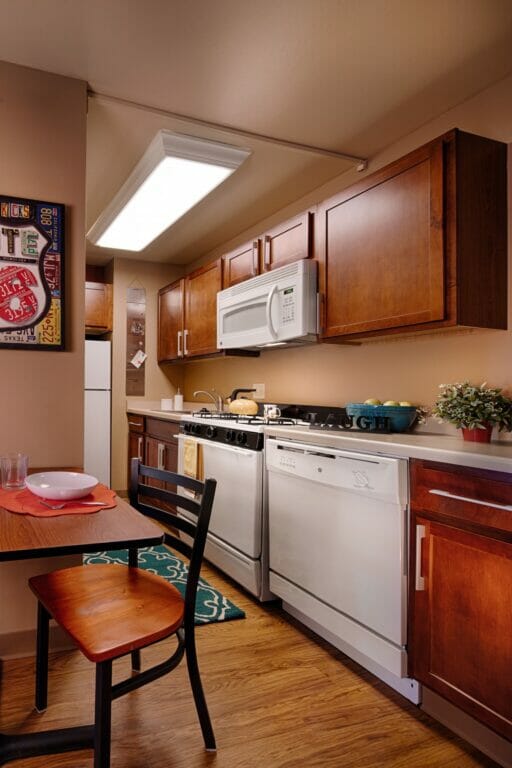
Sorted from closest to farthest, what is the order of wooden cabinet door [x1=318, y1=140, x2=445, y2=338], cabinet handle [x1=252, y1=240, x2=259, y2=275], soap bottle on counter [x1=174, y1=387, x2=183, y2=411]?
wooden cabinet door [x1=318, y1=140, x2=445, y2=338], cabinet handle [x1=252, y1=240, x2=259, y2=275], soap bottle on counter [x1=174, y1=387, x2=183, y2=411]

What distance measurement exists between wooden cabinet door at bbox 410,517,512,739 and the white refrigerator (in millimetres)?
3960

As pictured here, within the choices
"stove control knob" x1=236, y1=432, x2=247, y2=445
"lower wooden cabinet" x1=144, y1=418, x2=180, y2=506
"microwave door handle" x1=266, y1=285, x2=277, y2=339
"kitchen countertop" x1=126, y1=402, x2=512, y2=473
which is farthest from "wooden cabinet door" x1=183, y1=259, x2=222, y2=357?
"kitchen countertop" x1=126, y1=402, x2=512, y2=473

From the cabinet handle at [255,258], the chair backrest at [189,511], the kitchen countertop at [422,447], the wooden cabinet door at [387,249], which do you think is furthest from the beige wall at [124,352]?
the chair backrest at [189,511]

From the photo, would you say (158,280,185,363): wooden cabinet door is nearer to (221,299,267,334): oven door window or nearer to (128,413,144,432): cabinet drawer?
(128,413,144,432): cabinet drawer

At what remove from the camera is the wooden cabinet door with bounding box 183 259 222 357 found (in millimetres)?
4355

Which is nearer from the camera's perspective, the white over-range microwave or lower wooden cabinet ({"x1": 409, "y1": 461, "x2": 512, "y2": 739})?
lower wooden cabinet ({"x1": 409, "y1": 461, "x2": 512, "y2": 739})

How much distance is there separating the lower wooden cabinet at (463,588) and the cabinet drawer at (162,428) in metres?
2.59

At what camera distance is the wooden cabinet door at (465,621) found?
62.2 inches

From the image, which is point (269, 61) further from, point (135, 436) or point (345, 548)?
point (135, 436)

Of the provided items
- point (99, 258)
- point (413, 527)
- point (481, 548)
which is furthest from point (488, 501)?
point (99, 258)

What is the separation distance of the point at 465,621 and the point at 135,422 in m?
4.04

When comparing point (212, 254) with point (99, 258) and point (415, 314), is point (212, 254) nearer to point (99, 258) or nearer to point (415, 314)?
point (99, 258)

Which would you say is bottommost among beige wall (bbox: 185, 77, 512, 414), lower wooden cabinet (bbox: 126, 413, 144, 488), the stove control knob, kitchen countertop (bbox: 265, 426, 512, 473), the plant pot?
lower wooden cabinet (bbox: 126, 413, 144, 488)

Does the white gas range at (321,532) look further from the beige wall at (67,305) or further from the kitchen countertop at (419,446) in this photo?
the beige wall at (67,305)
